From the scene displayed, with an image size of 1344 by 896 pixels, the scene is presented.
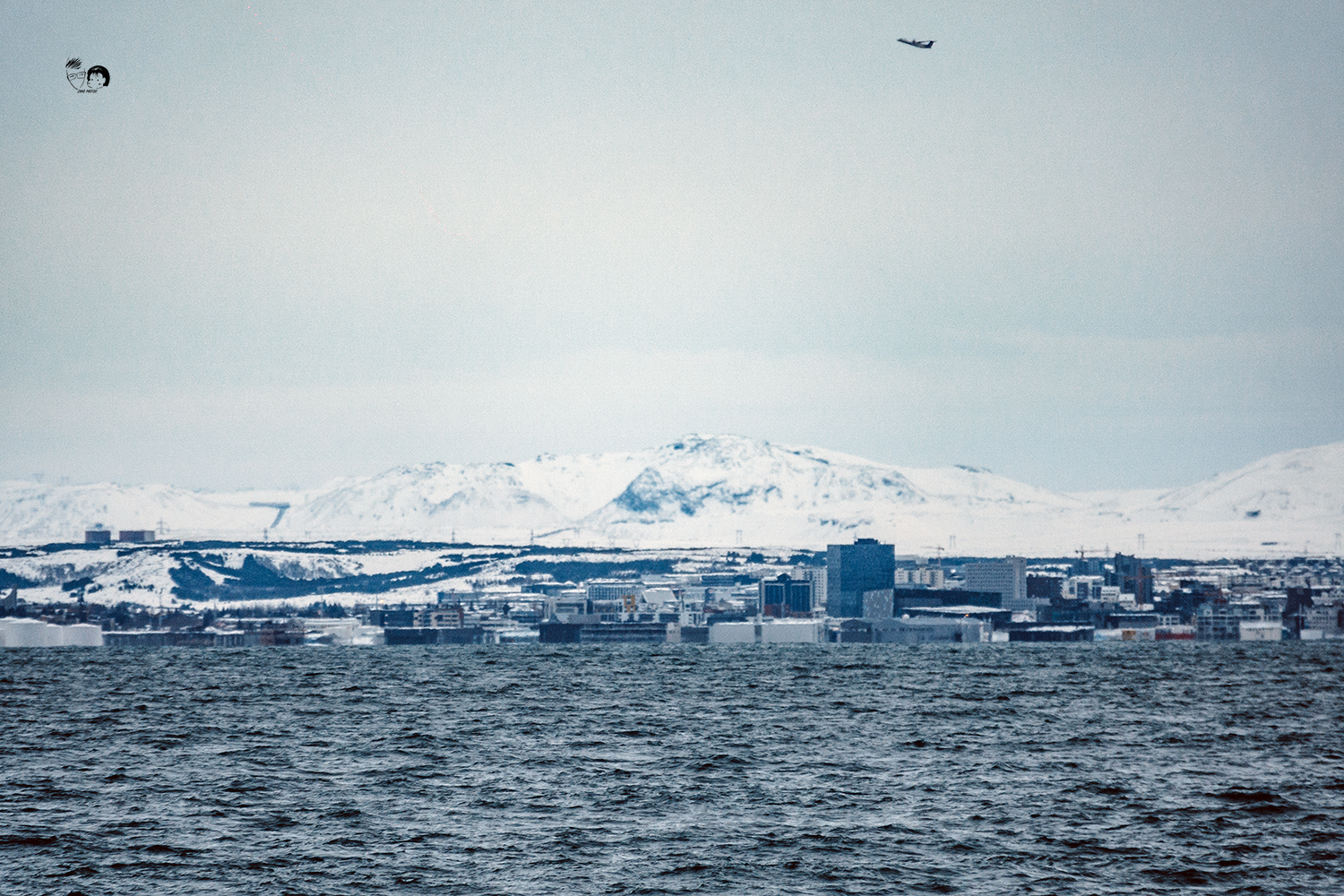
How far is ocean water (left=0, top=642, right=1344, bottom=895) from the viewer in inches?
1538

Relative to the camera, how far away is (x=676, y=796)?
52188 millimetres

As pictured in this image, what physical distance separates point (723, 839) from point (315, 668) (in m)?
139

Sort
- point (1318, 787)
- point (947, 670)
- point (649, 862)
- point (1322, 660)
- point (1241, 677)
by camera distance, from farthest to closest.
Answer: point (1322, 660) < point (947, 670) < point (1241, 677) < point (1318, 787) < point (649, 862)

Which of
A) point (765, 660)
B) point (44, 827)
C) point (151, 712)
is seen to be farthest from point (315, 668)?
point (44, 827)

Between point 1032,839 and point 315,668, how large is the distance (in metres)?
141

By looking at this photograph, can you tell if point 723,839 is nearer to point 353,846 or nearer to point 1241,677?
point 353,846

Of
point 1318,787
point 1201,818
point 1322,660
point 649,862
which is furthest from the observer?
point 1322,660

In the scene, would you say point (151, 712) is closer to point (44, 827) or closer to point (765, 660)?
point (44, 827)

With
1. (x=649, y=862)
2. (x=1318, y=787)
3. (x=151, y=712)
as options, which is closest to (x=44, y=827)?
(x=649, y=862)

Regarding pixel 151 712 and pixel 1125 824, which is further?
pixel 151 712

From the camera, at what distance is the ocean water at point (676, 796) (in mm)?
39062

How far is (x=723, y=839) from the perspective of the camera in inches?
1722

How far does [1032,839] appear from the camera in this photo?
43531 mm

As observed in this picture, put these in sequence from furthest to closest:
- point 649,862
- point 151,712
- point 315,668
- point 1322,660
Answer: point 1322,660, point 315,668, point 151,712, point 649,862
